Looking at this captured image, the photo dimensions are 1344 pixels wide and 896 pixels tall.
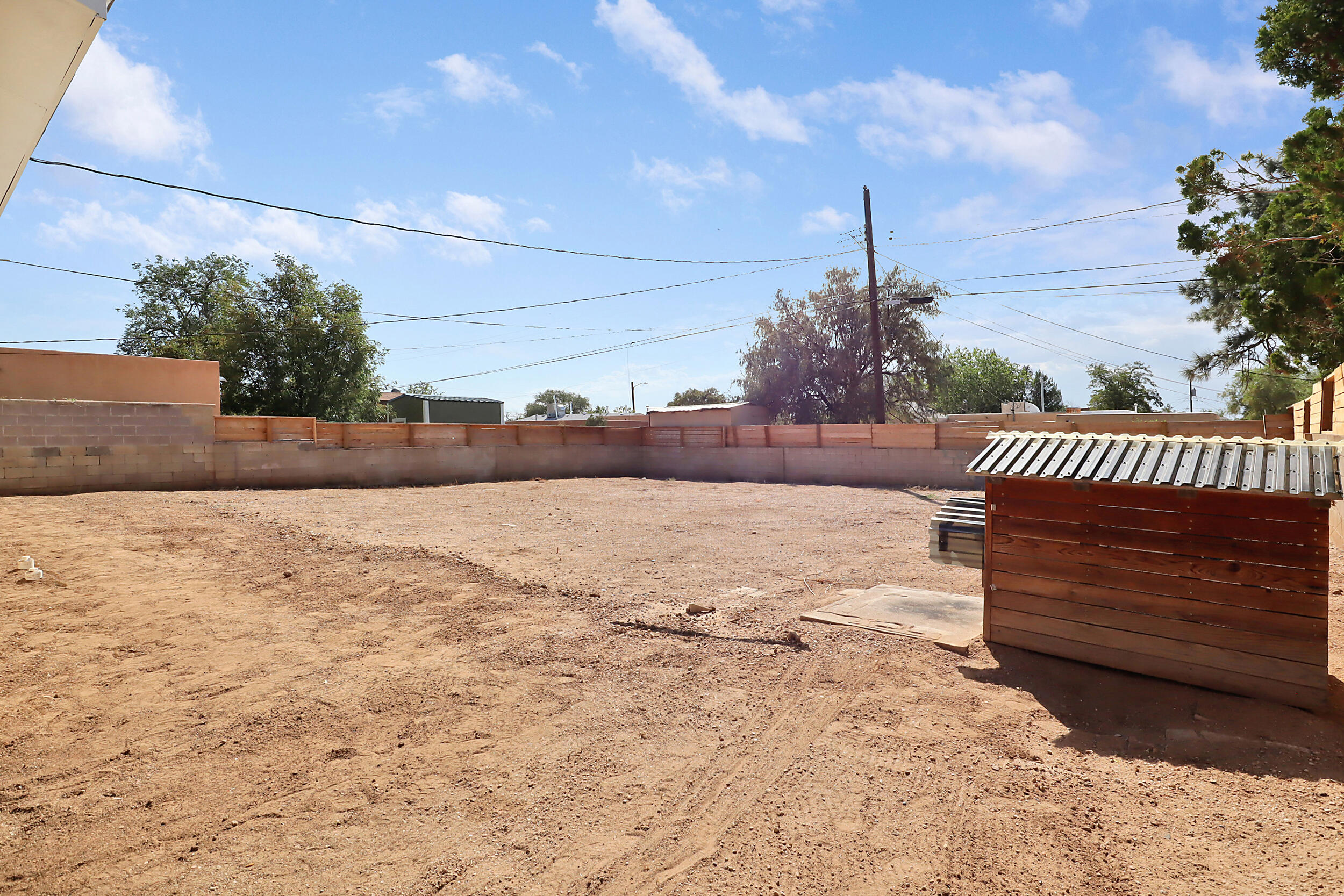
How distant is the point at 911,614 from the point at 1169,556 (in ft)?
6.97

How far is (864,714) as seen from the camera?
399 cm

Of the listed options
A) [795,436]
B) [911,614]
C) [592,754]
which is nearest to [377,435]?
[795,436]

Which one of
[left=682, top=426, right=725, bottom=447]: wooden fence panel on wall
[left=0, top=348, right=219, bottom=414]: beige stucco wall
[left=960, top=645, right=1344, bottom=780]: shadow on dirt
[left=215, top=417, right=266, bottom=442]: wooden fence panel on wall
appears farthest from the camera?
[left=682, top=426, right=725, bottom=447]: wooden fence panel on wall

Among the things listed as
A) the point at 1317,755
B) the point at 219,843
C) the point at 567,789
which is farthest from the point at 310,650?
the point at 1317,755

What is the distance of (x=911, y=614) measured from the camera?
583 centimetres

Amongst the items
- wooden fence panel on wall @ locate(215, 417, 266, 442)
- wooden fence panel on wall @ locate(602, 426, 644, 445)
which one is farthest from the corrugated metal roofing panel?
wooden fence panel on wall @ locate(602, 426, 644, 445)

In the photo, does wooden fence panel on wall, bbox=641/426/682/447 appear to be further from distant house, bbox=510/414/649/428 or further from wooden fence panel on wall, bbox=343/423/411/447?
wooden fence panel on wall, bbox=343/423/411/447

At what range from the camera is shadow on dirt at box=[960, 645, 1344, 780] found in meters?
3.34

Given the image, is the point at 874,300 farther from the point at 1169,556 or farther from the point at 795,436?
the point at 1169,556

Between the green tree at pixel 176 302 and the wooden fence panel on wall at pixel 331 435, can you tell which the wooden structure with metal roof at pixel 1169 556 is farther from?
the green tree at pixel 176 302

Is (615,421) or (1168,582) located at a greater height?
(615,421)

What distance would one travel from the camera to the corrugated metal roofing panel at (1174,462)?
12.4 ft

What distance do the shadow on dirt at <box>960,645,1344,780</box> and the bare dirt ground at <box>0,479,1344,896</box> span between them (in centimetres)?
2

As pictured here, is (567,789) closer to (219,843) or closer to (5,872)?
(219,843)
